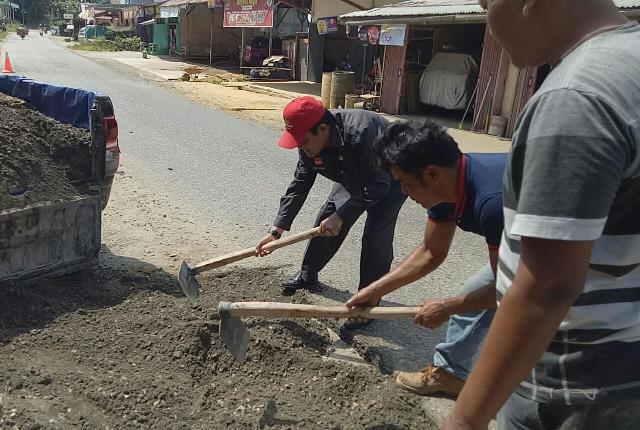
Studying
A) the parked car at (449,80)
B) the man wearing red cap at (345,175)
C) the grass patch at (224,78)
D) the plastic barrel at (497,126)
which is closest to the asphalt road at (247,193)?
the man wearing red cap at (345,175)

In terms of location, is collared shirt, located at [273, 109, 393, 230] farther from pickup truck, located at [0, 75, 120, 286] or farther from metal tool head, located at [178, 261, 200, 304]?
pickup truck, located at [0, 75, 120, 286]

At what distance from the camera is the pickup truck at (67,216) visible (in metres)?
3.41

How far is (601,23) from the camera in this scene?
1.14 m

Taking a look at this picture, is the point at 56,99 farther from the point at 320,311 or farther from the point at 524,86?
the point at 524,86

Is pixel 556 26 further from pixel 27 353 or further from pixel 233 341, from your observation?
pixel 27 353

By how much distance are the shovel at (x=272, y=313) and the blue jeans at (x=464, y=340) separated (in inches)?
13.1

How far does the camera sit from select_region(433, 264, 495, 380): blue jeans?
2668mm

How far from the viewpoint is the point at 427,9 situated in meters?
13.1

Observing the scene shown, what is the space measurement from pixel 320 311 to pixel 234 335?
0.55m

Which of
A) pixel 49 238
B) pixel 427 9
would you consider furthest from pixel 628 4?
pixel 49 238

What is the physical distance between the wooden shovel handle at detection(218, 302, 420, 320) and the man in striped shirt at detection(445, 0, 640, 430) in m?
1.21

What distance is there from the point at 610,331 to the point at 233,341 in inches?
81.3

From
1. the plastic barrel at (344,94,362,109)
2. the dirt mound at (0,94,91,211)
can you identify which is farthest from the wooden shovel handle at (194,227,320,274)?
the plastic barrel at (344,94,362,109)

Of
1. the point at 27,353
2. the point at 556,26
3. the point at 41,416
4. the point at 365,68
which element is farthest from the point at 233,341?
the point at 365,68
